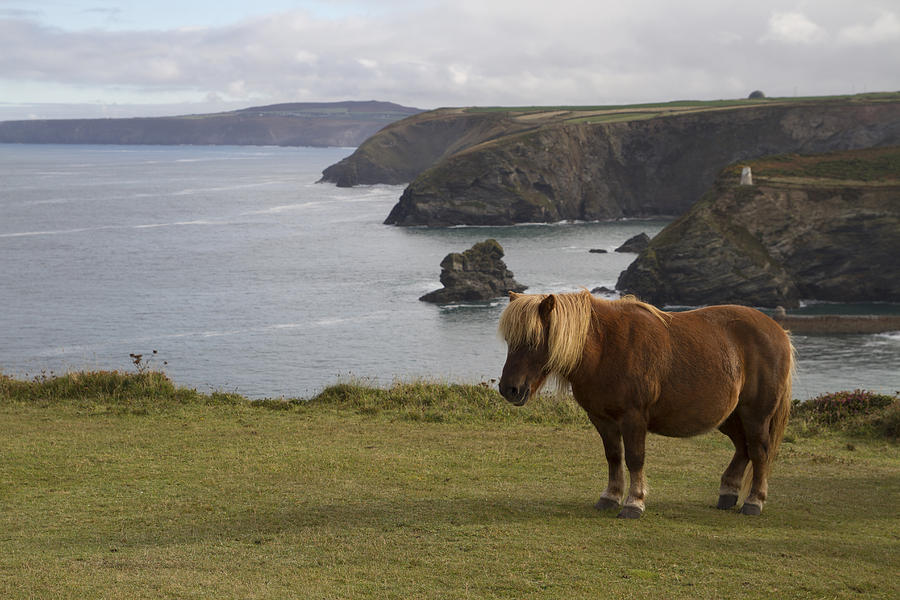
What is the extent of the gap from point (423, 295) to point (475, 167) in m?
72.0

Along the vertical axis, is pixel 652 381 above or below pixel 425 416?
above

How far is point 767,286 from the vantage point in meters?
85.4

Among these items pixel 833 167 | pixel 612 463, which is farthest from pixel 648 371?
pixel 833 167

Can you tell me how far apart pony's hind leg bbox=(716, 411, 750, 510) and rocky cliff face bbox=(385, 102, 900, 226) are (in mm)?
139332

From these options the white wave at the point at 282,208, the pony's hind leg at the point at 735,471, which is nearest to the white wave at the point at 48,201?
the white wave at the point at 282,208

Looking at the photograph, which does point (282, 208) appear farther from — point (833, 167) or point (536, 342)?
point (536, 342)

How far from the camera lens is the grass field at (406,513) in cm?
765

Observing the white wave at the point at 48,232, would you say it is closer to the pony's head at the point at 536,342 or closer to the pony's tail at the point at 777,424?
the pony's head at the point at 536,342

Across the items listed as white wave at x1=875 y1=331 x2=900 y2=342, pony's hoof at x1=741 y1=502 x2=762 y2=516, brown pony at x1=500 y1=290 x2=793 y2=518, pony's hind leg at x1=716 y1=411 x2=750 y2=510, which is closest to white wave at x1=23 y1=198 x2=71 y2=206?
white wave at x1=875 y1=331 x2=900 y2=342

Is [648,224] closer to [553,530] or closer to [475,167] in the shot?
[475,167]

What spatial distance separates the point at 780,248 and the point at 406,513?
85.7 m

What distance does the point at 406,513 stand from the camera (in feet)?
32.2

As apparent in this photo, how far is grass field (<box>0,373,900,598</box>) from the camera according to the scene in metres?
7.65

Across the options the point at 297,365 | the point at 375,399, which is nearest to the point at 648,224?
the point at 297,365
